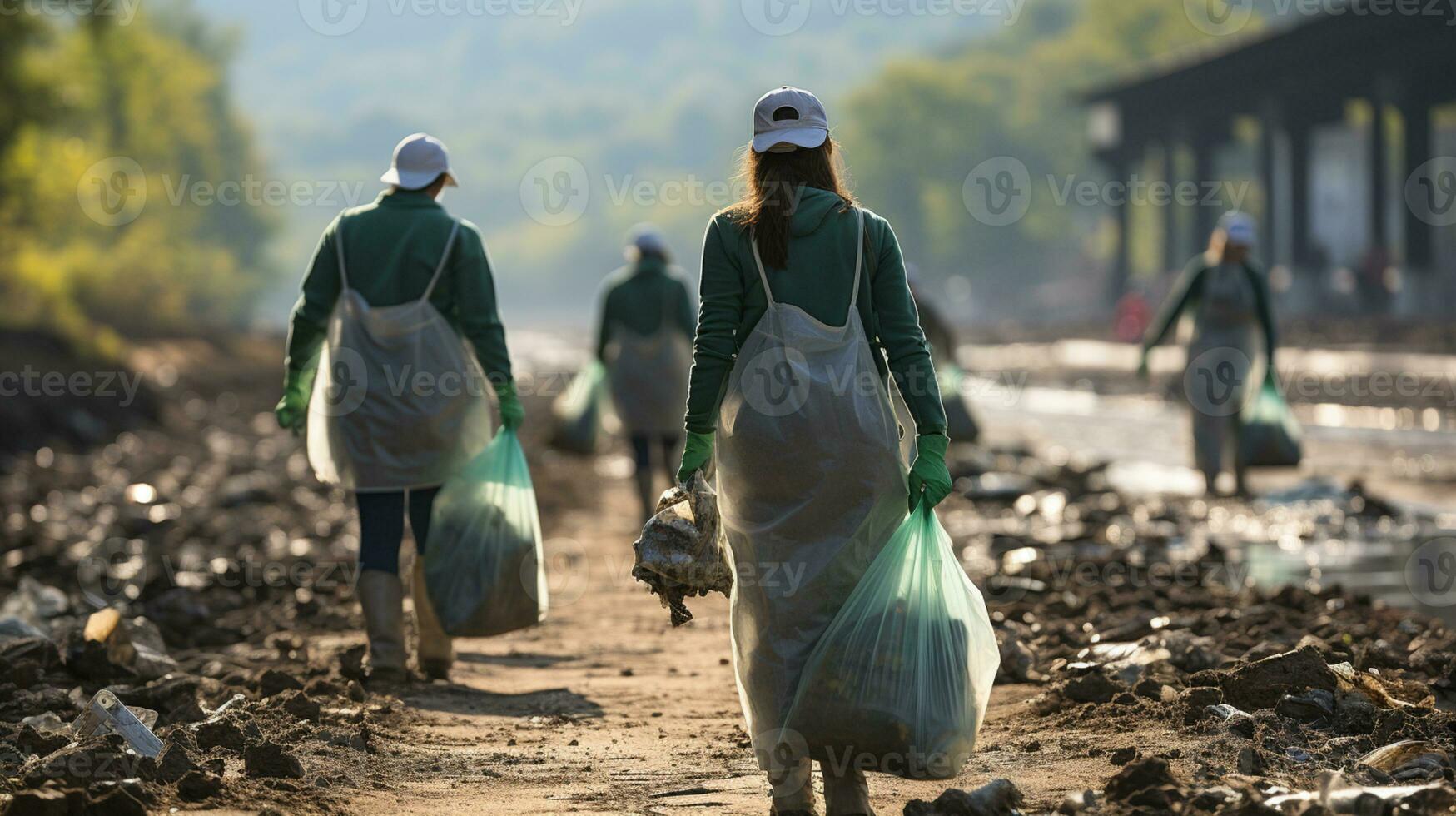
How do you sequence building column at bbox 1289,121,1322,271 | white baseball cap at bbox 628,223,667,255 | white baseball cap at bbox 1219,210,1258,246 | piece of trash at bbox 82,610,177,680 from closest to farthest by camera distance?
piece of trash at bbox 82,610,177,680, white baseball cap at bbox 628,223,667,255, white baseball cap at bbox 1219,210,1258,246, building column at bbox 1289,121,1322,271

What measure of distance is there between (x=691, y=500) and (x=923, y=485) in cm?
59

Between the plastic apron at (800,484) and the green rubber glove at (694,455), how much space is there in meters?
0.11

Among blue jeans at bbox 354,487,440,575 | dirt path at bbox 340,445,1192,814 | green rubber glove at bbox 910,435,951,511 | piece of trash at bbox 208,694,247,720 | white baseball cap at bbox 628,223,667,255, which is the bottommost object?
dirt path at bbox 340,445,1192,814

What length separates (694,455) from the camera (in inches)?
192

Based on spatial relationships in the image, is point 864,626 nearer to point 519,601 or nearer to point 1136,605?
point 519,601

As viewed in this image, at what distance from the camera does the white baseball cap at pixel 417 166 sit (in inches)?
275

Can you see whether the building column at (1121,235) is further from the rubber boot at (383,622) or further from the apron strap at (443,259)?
the rubber boot at (383,622)

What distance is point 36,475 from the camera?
677 inches

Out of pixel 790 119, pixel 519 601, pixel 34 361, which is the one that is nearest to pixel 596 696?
pixel 519 601

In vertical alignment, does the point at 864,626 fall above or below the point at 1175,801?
above

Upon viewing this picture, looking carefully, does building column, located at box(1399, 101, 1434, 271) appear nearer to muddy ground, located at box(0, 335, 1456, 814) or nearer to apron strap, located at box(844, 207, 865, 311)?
muddy ground, located at box(0, 335, 1456, 814)

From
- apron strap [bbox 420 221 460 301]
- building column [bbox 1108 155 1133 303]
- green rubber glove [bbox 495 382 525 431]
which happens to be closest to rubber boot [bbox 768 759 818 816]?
green rubber glove [bbox 495 382 525 431]

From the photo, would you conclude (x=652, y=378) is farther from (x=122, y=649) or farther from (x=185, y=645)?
(x=122, y=649)

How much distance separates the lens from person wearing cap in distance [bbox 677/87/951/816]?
15.4 feet
